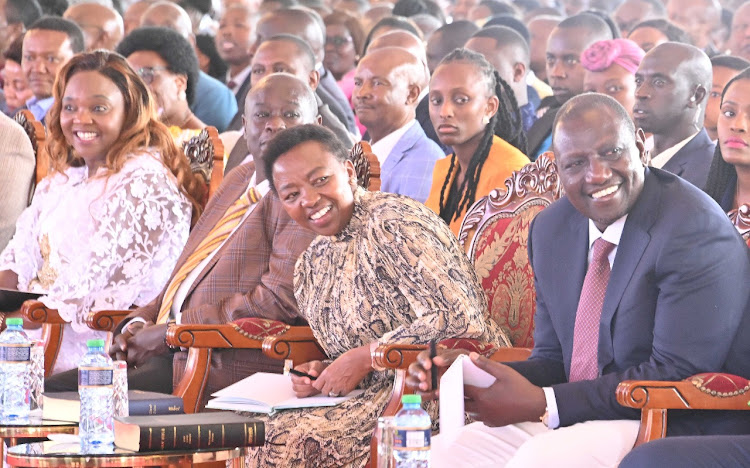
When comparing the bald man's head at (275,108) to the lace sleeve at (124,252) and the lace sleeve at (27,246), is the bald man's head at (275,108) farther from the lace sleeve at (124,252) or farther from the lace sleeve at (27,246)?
the lace sleeve at (27,246)

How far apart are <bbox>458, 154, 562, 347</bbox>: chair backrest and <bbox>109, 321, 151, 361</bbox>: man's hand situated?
1287 millimetres

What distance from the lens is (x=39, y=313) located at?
4609 mm

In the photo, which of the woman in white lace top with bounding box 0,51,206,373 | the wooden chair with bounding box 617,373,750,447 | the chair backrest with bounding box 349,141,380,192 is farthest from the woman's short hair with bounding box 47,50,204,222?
the wooden chair with bounding box 617,373,750,447

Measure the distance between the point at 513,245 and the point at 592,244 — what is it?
23.2 inches

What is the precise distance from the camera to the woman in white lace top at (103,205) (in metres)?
4.67

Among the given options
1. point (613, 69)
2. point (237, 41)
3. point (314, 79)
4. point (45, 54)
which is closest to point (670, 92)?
point (613, 69)

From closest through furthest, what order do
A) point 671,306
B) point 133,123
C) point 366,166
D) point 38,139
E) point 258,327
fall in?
point 671,306 < point 258,327 < point 366,166 < point 133,123 < point 38,139

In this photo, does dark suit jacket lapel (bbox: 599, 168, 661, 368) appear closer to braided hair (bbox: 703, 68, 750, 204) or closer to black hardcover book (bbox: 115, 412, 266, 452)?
black hardcover book (bbox: 115, 412, 266, 452)

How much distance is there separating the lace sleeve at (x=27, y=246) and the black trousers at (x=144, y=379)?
783 millimetres

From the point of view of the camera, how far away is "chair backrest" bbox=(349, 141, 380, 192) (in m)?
4.14

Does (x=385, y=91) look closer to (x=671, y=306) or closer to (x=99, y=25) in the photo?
(x=671, y=306)

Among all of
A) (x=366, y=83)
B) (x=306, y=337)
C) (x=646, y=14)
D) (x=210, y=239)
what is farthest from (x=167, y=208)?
(x=646, y=14)

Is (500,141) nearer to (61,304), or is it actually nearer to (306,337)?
(306,337)

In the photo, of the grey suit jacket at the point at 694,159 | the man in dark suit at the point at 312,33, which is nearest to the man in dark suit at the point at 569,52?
the man in dark suit at the point at 312,33
